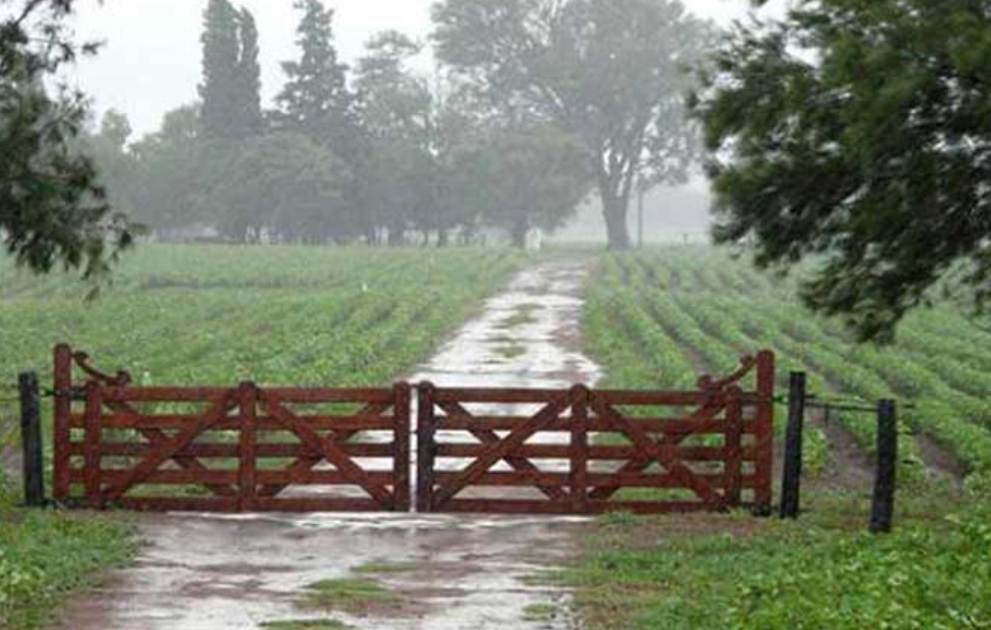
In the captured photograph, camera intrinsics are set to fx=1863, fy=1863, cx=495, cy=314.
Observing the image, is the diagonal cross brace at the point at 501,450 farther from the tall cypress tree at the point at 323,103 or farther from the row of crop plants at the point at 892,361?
the tall cypress tree at the point at 323,103

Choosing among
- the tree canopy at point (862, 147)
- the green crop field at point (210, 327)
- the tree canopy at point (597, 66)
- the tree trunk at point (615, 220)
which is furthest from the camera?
the tree trunk at point (615, 220)

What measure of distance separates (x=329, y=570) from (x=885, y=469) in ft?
16.9

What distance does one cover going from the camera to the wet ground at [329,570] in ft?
39.5

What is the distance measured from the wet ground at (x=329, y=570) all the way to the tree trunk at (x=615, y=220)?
10003cm

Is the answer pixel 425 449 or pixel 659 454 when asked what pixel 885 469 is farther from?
pixel 425 449

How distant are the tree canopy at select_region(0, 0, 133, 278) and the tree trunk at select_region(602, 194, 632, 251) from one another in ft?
321

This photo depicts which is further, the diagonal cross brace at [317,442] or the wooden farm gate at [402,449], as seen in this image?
the wooden farm gate at [402,449]

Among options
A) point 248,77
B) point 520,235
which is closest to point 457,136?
point 520,235

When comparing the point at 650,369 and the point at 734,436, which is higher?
the point at 734,436

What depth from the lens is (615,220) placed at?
117 m

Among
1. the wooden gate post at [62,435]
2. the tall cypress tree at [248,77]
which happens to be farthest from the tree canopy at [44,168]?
the tall cypress tree at [248,77]

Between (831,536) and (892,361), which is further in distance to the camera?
(892,361)

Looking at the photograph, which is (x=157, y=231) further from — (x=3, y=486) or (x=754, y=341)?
(x=3, y=486)

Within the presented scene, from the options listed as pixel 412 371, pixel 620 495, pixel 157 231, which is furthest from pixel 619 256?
pixel 620 495
